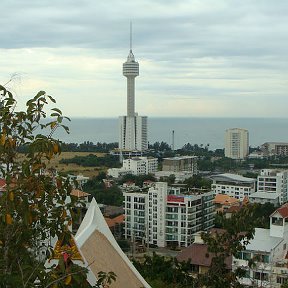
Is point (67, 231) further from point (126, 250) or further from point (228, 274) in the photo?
point (126, 250)

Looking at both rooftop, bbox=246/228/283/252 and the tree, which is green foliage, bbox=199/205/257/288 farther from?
rooftop, bbox=246/228/283/252

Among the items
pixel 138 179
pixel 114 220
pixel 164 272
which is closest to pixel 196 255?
pixel 164 272

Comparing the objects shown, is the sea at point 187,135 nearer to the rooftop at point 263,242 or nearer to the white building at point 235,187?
the white building at point 235,187

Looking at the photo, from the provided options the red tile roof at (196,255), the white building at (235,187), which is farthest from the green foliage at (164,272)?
the white building at (235,187)

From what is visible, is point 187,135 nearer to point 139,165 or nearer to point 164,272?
point 139,165

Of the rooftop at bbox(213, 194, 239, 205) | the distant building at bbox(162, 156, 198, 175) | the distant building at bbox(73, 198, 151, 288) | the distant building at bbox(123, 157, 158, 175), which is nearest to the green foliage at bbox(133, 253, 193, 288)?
the distant building at bbox(73, 198, 151, 288)

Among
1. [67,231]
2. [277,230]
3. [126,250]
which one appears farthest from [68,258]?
[126,250]
